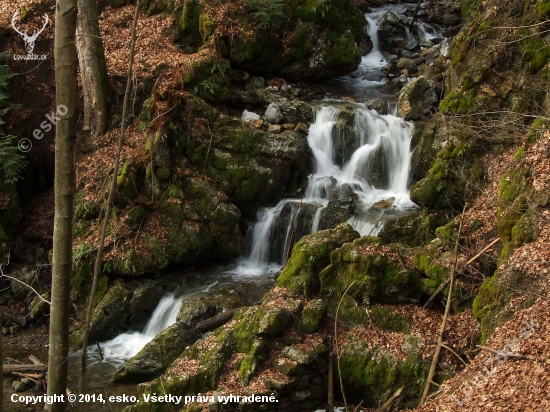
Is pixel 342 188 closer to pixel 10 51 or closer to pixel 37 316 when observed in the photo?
pixel 37 316

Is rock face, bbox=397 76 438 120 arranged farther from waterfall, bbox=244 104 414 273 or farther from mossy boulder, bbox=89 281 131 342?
mossy boulder, bbox=89 281 131 342

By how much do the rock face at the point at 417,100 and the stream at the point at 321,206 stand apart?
0.39m

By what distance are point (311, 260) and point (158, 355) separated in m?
3.37

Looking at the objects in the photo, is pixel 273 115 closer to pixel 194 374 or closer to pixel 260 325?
pixel 260 325

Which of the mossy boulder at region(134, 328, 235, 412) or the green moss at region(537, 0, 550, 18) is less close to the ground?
the green moss at region(537, 0, 550, 18)

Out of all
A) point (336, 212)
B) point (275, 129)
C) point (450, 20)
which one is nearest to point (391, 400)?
point (336, 212)

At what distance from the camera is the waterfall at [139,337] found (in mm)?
10273

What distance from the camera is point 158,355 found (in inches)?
368

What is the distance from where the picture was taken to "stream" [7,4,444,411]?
10.9 meters

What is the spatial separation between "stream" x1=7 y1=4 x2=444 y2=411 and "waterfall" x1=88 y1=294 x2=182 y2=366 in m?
0.02

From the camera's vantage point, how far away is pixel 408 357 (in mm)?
7688

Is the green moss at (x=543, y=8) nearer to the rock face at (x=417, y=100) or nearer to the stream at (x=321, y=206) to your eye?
the rock face at (x=417, y=100)

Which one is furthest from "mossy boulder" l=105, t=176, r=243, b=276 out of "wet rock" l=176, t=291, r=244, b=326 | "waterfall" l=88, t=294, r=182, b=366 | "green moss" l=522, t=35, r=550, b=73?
"green moss" l=522, t=35, r=550, b=73

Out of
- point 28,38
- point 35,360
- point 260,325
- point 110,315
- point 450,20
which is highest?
point 450,20
